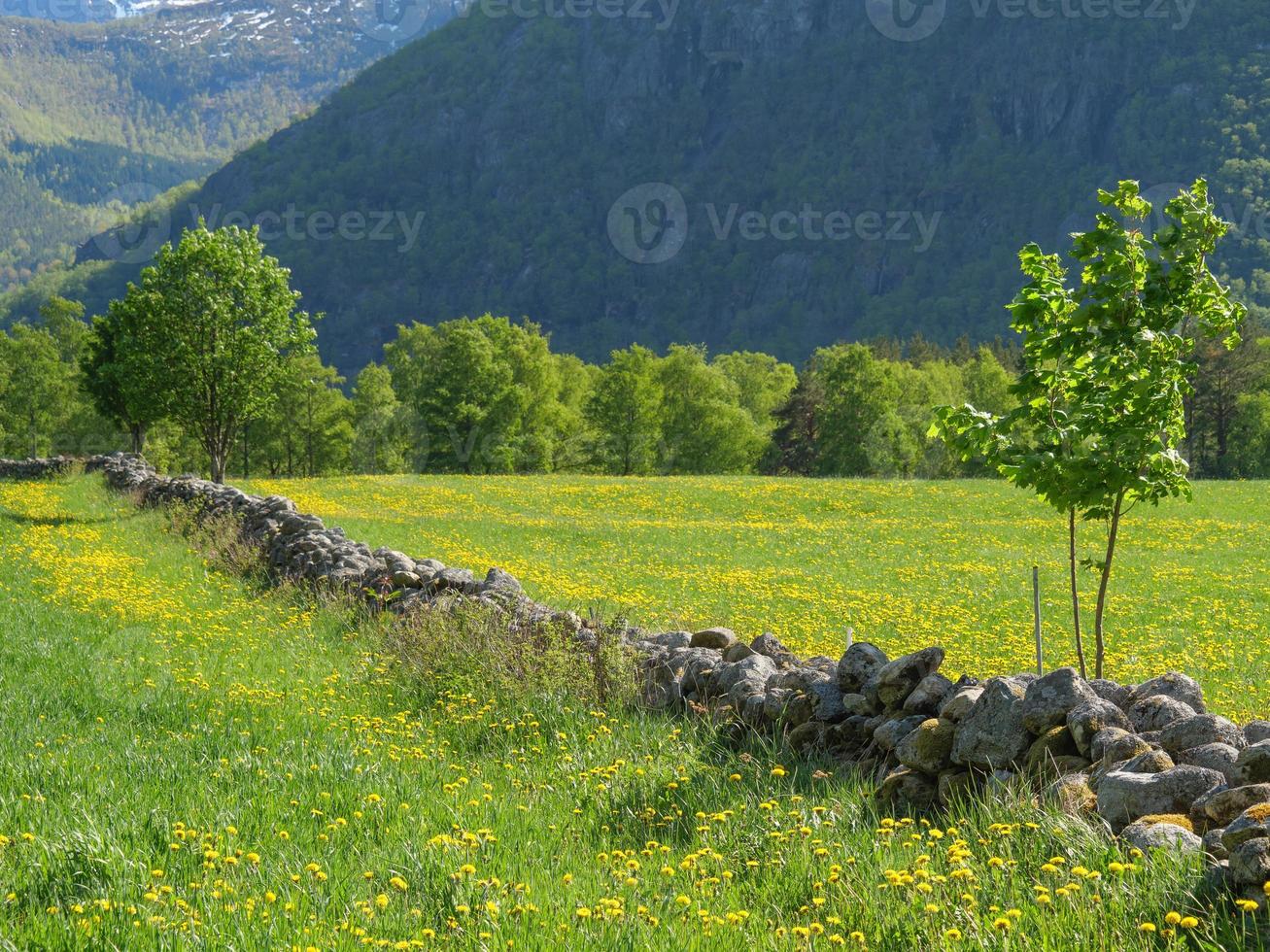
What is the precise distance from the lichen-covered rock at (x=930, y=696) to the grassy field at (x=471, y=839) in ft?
2.79

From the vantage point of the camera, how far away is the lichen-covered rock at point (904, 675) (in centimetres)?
730

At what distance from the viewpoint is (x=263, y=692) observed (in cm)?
932

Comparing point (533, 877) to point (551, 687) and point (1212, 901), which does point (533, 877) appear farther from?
point (551, 687)

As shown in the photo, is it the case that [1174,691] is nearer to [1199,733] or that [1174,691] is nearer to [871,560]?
[1199,733]

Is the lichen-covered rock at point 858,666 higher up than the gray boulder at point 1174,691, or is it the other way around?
the gray boulder at point 1174,691

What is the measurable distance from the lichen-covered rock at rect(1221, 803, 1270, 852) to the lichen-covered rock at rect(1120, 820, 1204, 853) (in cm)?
18

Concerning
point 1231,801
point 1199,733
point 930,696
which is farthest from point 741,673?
point 1231,801

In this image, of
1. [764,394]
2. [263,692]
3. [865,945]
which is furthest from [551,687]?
[764,394]

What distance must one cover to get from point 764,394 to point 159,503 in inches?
3508

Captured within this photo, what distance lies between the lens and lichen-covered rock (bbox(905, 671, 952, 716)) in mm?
7012

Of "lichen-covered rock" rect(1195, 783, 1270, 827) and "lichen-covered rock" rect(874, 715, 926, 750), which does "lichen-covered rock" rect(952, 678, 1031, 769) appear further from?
"lichen-covered rock" rect(1195, 783, 1270, 827)

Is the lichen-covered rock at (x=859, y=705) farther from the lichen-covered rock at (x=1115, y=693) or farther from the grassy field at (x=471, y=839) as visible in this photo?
the lichen-covered rock at (x=1115, y=693)

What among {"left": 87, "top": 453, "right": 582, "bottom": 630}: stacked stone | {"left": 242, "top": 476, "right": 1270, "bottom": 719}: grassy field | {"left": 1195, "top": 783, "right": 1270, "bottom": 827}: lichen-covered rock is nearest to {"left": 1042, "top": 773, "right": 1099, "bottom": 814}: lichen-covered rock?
{"left": 1195, "top": 783, "right": 1270, "bottom": 827}: lichen-covered rock

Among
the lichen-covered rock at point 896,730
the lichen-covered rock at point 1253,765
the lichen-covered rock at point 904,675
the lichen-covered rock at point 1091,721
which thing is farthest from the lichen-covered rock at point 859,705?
the lichen-covered rock at point 1253,765
